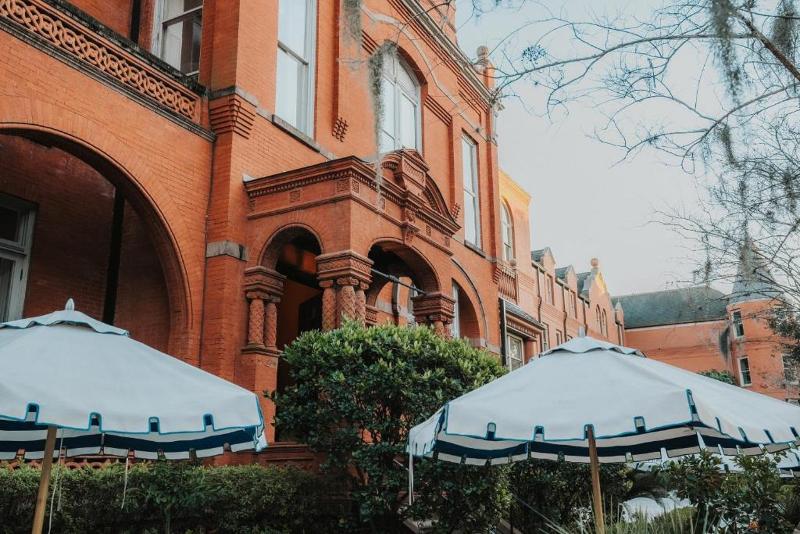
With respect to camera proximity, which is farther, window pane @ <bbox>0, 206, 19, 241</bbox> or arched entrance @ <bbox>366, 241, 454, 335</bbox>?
arched entrance @ <bbox>366, 241, 454, 335</bbox>

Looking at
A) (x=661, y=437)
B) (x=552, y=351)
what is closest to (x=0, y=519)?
(x=552, y=351)

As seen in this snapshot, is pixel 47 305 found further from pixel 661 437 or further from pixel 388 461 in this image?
pixel 661 437

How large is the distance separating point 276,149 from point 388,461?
5846 millimetres

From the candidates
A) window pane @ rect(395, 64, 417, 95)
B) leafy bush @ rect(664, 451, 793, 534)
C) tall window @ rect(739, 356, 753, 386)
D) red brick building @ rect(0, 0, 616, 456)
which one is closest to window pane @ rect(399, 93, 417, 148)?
window pane @ rect(395, 64, 417, 95)

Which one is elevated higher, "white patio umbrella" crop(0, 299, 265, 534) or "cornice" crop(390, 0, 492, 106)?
"cornice" crop(390, 0, 492, 106)

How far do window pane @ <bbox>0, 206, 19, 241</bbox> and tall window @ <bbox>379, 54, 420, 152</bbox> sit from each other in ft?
25.4

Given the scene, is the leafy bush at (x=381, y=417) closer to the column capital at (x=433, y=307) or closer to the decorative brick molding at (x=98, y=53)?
the column capital at (x=433, y=307)

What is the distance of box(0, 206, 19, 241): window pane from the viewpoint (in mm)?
10266

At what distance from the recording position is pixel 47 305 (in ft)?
34.2

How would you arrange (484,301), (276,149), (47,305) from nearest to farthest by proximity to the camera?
(47,305)
(276,149)
(484,301)

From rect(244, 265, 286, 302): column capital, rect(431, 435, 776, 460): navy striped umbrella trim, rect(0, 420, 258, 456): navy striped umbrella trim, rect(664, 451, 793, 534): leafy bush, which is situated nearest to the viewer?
rect(0, 420, 258, 456): navy striped umbrella trim

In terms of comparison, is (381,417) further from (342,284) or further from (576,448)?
(576,448)

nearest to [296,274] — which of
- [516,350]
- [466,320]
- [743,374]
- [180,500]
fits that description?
[466,320]

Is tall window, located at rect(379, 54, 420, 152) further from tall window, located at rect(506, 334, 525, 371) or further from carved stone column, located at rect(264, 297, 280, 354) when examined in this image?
tall window, located at rect(506, 334, 525, 371)
